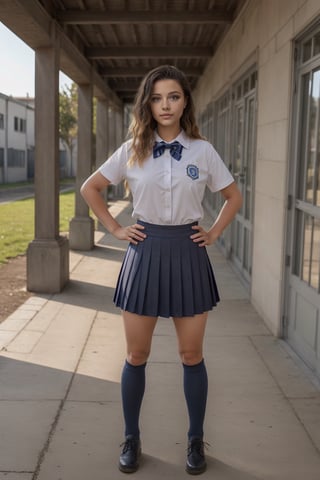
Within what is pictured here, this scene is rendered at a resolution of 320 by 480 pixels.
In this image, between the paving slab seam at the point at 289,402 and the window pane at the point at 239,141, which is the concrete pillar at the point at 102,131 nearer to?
the window pane at the point at 239,141

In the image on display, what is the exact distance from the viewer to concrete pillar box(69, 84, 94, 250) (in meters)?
10.1

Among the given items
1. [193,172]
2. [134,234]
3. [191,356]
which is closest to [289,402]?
[191,356]

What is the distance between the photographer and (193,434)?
300 cm

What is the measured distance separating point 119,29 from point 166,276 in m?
6.71

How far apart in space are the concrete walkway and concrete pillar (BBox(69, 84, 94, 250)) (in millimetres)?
4086

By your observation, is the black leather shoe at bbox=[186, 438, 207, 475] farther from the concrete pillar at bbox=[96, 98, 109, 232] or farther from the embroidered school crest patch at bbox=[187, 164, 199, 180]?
the concrete pillar at bbox=[96, 98, 109, 232]

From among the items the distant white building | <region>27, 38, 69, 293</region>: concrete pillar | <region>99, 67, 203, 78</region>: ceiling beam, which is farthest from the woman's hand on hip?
the distant white building

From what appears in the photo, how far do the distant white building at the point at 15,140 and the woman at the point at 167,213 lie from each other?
3405cm

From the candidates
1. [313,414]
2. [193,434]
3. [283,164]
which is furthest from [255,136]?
[193,434]

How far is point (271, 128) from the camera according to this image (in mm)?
5574

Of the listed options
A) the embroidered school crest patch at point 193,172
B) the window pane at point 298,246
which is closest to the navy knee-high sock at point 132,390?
the embroidered school crest patch at point 193,172

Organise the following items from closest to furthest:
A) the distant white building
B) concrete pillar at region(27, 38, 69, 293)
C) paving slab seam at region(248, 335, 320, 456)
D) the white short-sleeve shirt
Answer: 1. the white short-sleeve shirt
2. paving slab seam at region(248, 335, 320, 456)
3. concrete pillar at region(27, 38, 69, 293)
4. the distant white building

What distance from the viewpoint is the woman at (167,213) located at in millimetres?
2742

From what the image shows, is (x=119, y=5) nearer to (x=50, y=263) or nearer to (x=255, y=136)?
(x=255, y=136)
